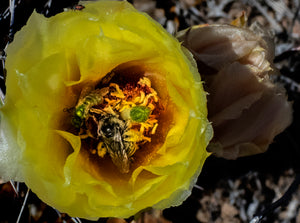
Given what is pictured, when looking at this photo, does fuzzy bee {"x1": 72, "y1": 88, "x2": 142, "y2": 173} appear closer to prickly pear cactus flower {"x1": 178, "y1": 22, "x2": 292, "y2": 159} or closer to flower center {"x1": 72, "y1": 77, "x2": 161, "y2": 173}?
flower center {"x1": 72, "y1": 77, "x2": 161, "y2": 173}

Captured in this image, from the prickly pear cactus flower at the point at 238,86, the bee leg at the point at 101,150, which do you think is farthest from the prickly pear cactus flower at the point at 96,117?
the prickly pear cactus flower at the point at 238,86

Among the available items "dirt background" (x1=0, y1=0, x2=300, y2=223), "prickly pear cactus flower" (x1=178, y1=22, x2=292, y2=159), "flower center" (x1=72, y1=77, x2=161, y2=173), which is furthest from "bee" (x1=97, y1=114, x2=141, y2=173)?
"dirt background" (x1=0, y1=0, x2=300, y2=223)

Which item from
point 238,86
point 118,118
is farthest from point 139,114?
point 238,86

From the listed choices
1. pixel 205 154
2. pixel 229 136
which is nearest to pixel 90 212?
pixel 205 154

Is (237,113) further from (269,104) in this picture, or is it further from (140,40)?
(140,40)

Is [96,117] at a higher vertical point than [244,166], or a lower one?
higher

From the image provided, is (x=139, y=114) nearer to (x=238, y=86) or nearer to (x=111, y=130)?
(x=111, y=130)
